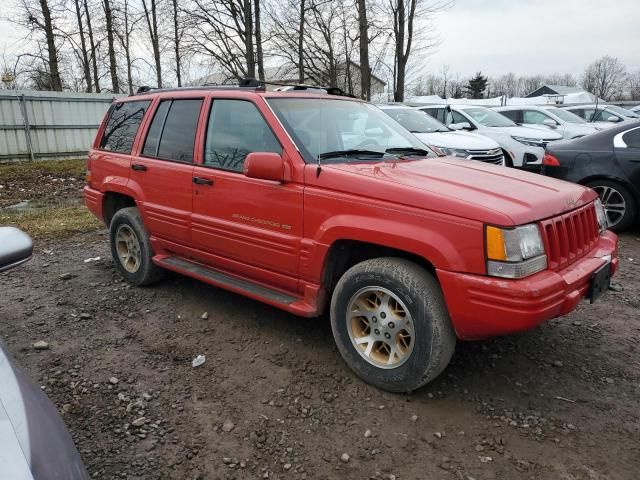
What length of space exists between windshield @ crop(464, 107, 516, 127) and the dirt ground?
8.13 metres

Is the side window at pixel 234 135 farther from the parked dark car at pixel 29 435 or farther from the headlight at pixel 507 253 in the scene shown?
the parked dark car at pixel 29 435

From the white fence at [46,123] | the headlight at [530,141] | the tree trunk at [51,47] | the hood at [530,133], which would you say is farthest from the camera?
the tree trunk at [51,47]

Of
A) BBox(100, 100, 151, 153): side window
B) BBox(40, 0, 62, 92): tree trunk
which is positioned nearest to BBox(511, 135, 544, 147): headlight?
BBox(100, 100, 151, 153): side window

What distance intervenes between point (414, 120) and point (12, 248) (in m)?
8.69

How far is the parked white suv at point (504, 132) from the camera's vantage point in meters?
10.2

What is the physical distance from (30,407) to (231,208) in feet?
8.00

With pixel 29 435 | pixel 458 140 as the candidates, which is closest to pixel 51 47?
pixel 458 140

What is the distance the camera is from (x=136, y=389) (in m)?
3.20

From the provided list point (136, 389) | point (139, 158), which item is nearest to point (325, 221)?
point (136, 389)

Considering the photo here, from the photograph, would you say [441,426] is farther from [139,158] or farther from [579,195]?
[139,158]

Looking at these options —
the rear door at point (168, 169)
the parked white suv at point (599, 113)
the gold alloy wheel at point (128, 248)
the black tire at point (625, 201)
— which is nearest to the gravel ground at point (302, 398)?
the gold alloy wheel at point (128, 248)

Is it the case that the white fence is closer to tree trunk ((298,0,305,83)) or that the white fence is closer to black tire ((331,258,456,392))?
tree trunk ((298,0,305,83))

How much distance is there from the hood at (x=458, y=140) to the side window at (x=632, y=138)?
2512 millimetres

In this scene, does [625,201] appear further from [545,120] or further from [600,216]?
[545,120]
